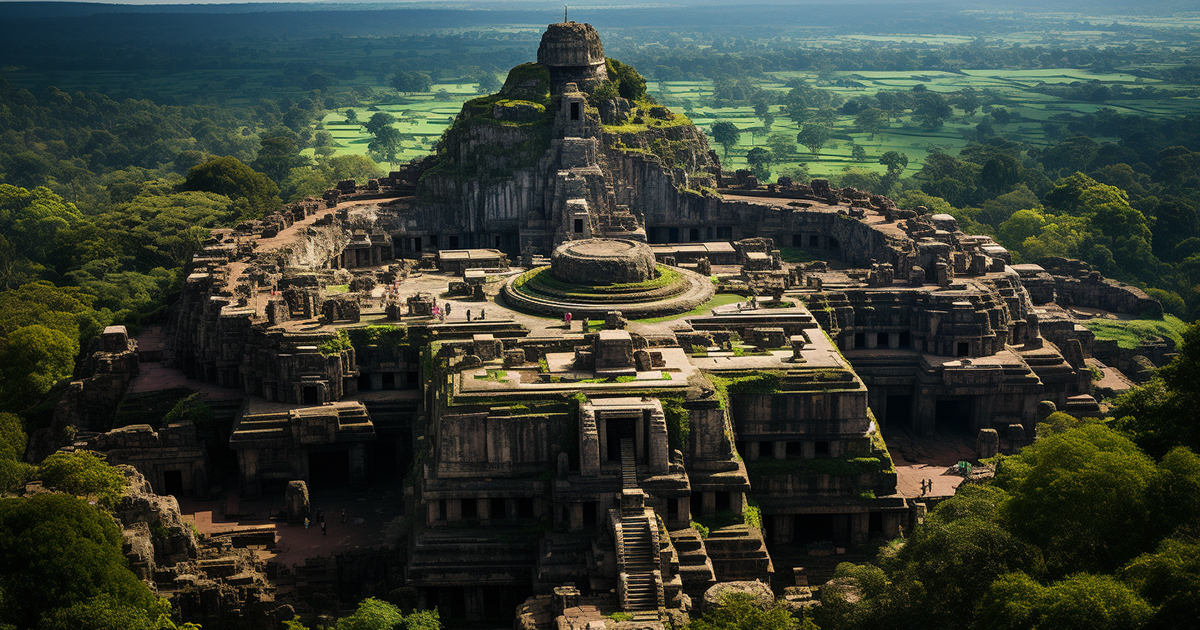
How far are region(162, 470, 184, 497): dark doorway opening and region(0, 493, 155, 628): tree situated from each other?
2601 centimetres

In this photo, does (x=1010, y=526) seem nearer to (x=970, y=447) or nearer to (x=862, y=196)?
(x=970, y=447)

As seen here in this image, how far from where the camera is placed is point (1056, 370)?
120m

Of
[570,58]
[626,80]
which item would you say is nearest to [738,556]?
[570,58]

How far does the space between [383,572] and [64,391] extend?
41522mm

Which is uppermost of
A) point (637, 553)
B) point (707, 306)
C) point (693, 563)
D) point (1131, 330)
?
point (707, 306)

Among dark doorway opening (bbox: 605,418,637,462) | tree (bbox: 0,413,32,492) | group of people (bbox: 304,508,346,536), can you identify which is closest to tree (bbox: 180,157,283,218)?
tree (bbox: 0,413,32,492)

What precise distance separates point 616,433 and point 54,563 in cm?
3265

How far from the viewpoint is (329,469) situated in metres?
109

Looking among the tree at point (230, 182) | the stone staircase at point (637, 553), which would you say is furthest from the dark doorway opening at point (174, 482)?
the tree at point (230, 182)

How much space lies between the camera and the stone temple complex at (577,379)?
289ft

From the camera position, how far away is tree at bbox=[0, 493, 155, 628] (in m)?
72.1

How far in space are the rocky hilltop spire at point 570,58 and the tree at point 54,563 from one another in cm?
9606

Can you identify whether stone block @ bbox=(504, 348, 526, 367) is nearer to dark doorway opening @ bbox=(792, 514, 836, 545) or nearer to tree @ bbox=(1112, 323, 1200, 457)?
dark doorway opening @ bbox=(792, 514, 836, 545)

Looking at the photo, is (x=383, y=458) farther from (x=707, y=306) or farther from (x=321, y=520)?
(x=707, y=306)
